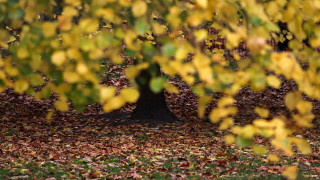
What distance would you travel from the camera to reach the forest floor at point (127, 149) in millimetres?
7988

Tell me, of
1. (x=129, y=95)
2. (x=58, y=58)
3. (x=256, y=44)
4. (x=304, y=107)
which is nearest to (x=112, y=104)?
(x=129, y=95)

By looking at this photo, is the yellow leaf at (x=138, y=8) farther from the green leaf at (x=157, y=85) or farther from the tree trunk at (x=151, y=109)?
the tree trunk at (x=151, y=109)

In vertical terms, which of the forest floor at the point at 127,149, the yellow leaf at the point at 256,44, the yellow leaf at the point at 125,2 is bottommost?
the yellow leaf at the point at 256,44

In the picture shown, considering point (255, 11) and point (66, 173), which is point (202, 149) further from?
point (255, 11)

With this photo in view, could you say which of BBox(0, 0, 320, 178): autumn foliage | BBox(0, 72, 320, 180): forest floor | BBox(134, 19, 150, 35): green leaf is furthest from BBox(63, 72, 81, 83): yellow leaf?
BBox(0, 72, 320, 180): forest floor

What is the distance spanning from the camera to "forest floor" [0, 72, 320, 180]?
26.2 ft

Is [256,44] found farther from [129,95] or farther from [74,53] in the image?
[74,53]

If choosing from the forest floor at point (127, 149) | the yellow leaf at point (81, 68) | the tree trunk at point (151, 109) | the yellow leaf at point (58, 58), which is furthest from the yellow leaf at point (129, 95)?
the tree trunk at point (151, 109)

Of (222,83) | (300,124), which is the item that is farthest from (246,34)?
(300,124)

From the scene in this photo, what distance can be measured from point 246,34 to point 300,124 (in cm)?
66

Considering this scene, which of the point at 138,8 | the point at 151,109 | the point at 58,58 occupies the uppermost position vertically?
the point at 151,109

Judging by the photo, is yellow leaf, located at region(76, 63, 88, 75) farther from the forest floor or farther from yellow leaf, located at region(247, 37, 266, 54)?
the forest floor

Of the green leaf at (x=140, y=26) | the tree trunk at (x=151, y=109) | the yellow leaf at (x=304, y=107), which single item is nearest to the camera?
the green leaf at (x=140, y=26)

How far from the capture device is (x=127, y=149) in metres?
10.2
